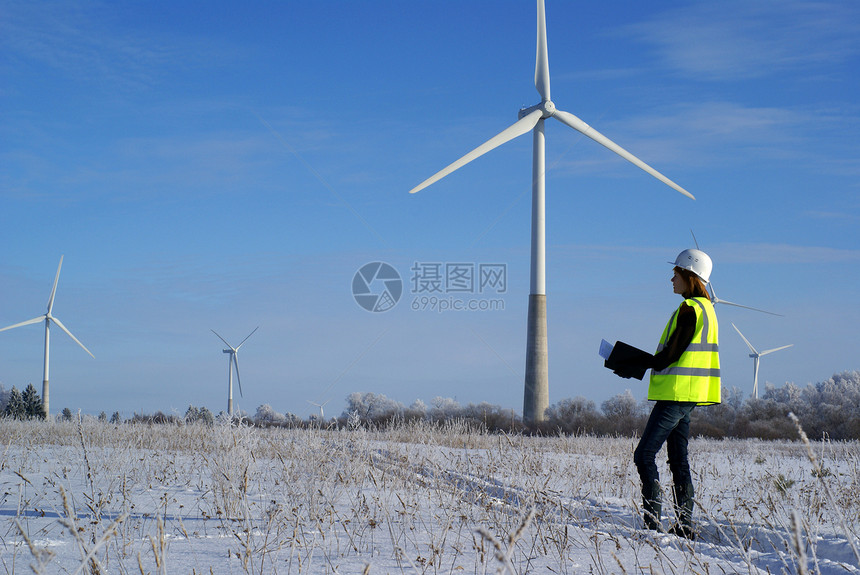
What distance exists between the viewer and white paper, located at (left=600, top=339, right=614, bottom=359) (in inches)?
274

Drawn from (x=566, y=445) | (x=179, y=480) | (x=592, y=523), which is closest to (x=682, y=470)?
(x=592, y=523)

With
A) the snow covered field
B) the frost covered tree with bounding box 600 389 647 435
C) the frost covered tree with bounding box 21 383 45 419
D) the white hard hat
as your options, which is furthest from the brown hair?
the frost covered tree with bounding box 21 383 45 419

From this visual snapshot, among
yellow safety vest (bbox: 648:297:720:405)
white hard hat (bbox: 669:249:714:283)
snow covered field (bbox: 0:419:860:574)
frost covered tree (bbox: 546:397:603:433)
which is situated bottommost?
frost covered tree (bbox: 546:397:603:433)

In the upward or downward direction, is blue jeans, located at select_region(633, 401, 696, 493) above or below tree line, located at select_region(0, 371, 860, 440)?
above

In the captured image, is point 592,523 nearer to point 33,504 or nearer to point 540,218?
point 33,504

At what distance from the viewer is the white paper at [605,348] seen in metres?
6.96

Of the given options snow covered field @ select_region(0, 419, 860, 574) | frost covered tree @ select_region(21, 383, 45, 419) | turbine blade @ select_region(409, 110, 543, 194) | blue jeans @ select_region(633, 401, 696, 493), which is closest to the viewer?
snow covered field @ select_region(0, 419, 860, 574)

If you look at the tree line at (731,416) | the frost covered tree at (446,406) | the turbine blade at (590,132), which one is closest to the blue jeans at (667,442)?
the tree line at (731,416)

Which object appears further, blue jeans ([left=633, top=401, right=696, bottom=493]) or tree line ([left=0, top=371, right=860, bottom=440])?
tree line ([left=0, top=371, right=860, bottom=440])

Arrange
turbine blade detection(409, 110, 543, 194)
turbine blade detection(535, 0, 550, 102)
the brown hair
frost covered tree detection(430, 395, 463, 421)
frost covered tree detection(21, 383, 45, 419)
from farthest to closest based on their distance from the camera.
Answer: frost covered tree detection(21, 383, 45, 419) < frost covered tree detection(430, 395, 463, 421) < turbine blade detection(535, 0, 550, 102) < turbine blade detection(409, 110, 543, 194) < the brown hair

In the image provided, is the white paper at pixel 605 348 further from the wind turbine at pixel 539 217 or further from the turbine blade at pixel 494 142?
the wind turbine at pixel 539 217

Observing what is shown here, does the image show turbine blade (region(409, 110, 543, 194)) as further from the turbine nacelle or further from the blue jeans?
the blue jeans

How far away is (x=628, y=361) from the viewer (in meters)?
6.80

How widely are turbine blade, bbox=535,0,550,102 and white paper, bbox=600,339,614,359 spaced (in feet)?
90.0
